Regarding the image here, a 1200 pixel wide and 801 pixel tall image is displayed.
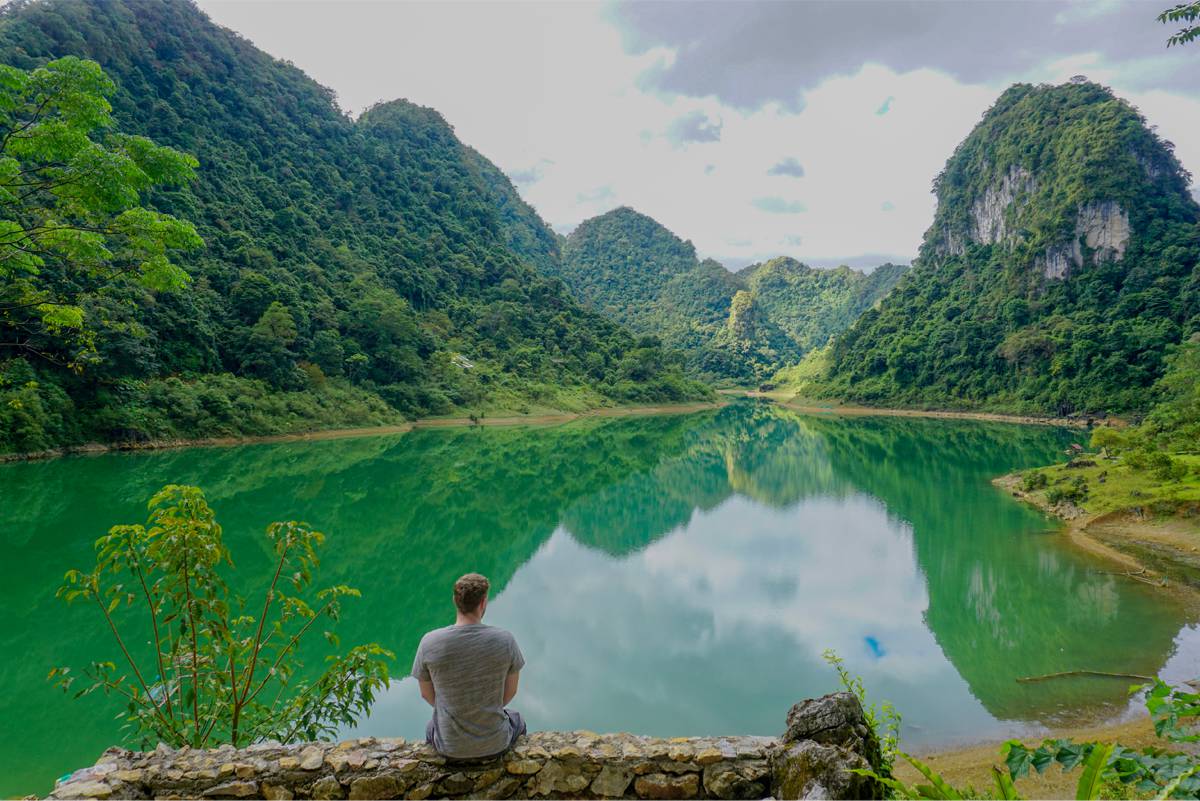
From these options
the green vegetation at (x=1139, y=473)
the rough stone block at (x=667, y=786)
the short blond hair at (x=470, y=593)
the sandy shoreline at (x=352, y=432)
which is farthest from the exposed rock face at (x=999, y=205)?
the short blond hair at (x=470, y=593)

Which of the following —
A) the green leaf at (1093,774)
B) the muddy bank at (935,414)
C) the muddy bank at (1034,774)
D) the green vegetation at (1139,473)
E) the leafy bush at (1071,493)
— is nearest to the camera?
the green leaf at (1093,774)

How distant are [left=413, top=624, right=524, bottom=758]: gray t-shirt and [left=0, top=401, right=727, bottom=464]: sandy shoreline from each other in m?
27.2

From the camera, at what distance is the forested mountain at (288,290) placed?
27.5 metres

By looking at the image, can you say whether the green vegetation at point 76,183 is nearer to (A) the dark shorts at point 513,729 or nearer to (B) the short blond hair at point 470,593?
(B) the short blond hair at point 470,593

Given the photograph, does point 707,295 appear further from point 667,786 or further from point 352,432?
point 667,786

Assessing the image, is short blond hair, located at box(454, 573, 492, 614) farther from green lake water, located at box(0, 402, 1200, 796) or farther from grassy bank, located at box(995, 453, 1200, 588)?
grassy bank, located at box(995, 453, 1200, 588)

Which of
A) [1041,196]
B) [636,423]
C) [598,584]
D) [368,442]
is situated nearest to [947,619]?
[598,584]

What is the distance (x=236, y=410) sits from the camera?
3017 centimetres

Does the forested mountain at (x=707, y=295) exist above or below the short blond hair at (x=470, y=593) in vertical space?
above

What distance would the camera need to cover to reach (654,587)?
12773mm

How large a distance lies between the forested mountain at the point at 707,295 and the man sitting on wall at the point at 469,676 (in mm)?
100569

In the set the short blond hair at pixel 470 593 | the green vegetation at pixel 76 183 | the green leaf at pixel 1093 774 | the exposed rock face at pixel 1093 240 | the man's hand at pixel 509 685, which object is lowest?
the man's hand at pixel 509 685

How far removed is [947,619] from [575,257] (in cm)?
13165

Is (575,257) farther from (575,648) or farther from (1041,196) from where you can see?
(575,648)
